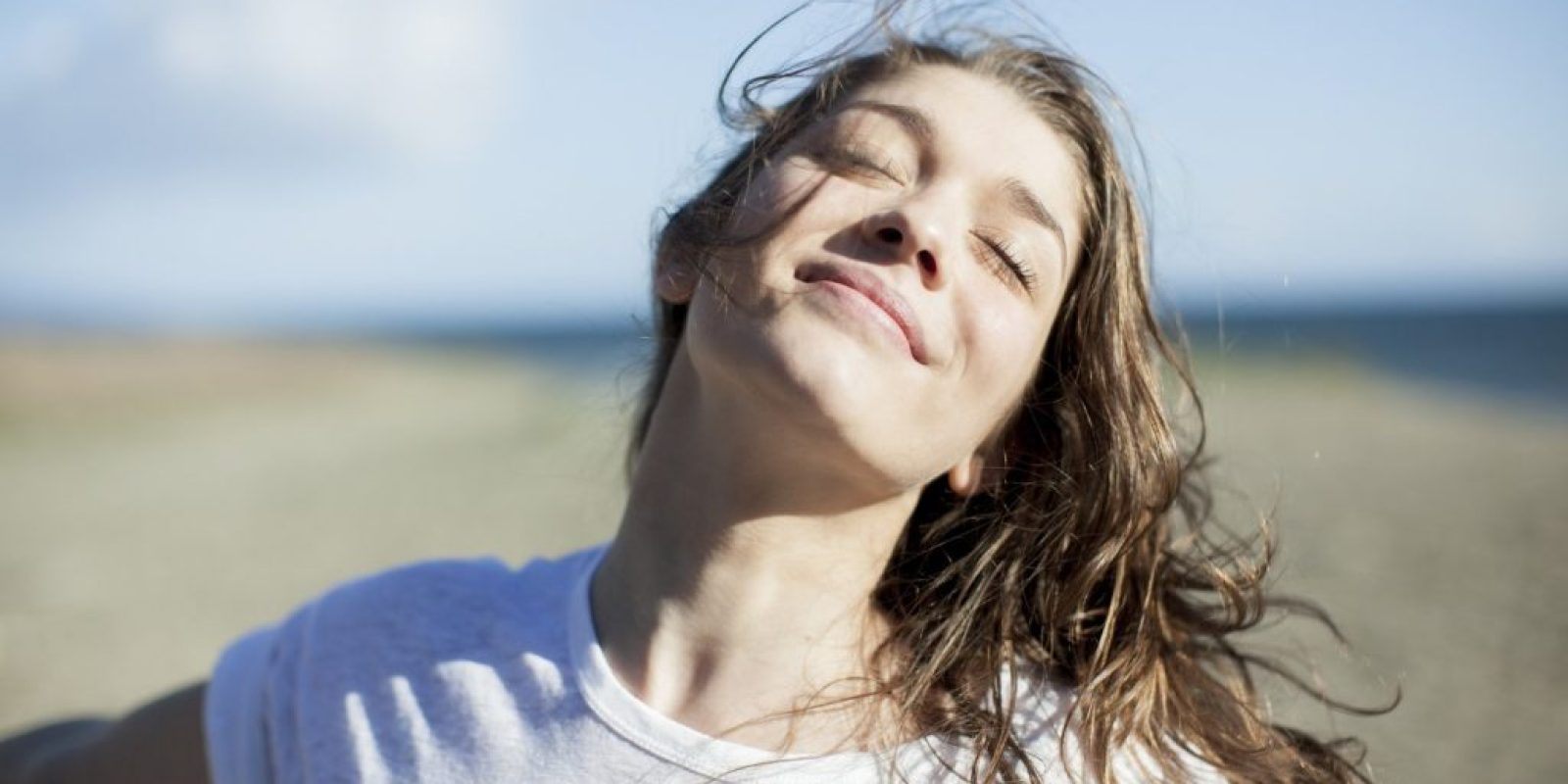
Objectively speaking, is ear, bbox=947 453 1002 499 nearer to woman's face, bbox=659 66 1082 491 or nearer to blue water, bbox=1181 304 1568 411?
woman's face, bbox=659 66 1082 491

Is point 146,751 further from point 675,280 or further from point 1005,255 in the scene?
point 1005,255

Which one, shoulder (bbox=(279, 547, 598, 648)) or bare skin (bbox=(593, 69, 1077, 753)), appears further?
shoulder (bbox=(279, 547, 598, 648))

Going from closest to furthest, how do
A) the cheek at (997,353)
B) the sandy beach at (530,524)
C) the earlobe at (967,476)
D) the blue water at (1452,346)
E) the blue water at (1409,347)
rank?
the cheek at (997,353) → the earlobe at (967,476) → the sandy beach at (530,524) → the blue water at (1409,347) → the blue water at (1452,346)

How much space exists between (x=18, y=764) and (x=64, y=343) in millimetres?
36573

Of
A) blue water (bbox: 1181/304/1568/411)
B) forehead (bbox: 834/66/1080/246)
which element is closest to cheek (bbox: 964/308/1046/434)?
forehead (bbox: 834/66/1080/246)

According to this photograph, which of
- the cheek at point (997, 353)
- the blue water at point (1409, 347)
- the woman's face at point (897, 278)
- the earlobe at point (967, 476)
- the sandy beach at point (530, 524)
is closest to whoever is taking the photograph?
the woman's face at point (897, 278)

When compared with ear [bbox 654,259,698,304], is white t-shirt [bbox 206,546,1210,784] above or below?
below

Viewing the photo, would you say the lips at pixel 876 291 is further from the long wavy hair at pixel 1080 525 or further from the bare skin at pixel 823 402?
the long wavy hair at pixel 1080 525

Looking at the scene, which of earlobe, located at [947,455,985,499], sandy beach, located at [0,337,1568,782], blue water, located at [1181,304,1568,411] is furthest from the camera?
blue water, located at [1181,304,1568,411]

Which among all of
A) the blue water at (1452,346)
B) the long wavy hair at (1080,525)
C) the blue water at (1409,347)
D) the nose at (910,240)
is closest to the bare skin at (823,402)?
the nose at (910,240)

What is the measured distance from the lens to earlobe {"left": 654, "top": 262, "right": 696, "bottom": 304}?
245 cm

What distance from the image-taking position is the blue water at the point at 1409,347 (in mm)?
19297

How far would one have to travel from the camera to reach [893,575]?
8.46 feet

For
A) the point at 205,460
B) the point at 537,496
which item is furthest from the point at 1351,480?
the point at 205,460
